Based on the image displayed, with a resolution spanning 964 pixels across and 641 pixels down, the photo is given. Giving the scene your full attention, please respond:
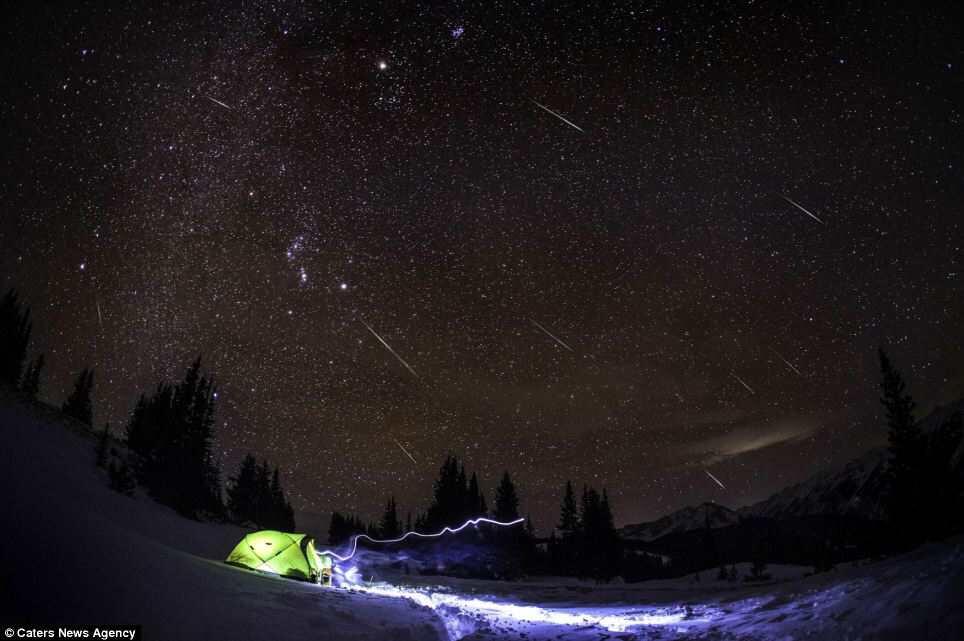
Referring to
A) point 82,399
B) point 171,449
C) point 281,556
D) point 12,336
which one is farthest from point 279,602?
point 82,399

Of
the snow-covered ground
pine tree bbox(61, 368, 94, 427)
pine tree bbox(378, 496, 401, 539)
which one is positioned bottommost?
pine tree bbox(378, 496, 401, 539)

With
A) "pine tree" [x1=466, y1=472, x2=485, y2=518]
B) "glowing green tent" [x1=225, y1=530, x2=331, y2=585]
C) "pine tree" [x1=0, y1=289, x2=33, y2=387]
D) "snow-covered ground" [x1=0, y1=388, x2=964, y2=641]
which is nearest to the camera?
"snow-covered ground" [x1=0, y1=388, x2=964, y2=641]

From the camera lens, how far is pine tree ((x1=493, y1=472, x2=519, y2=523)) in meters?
64.1

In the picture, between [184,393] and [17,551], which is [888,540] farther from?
[184,393]

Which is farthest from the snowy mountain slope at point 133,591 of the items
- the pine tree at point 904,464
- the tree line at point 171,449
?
the pine tree at point 904,464

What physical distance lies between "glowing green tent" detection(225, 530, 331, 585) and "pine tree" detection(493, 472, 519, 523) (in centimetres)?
5019

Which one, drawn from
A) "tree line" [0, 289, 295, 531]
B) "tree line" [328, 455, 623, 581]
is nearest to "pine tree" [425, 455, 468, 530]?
"tree line" [328, 455, 623, 581]

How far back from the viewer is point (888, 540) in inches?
1449

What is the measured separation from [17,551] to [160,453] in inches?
1683

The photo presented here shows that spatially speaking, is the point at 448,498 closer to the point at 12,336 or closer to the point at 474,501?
the point at 474,501

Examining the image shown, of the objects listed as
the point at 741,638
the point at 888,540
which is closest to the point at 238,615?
the point at 741,638

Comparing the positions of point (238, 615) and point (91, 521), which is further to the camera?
point (91, 521)

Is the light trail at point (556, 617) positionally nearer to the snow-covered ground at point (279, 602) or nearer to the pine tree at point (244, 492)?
the snow-covered ground at point (279, 602)

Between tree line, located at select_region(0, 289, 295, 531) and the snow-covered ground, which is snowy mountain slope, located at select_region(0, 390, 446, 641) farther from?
tree line, located at select_region(0, 289, 295, 531)
